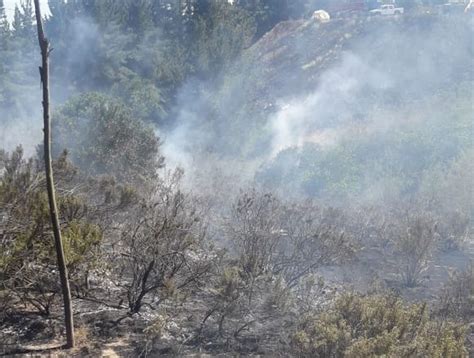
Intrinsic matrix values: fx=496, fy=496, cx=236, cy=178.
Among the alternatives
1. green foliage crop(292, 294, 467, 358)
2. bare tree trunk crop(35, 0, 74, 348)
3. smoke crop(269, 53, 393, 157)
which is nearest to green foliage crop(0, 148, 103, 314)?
bare tree trunk crop(35, 0, 74, 348)

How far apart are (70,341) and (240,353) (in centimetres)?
238

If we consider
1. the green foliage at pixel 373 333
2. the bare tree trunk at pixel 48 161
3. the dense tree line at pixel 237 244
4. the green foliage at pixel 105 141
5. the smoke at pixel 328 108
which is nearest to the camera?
the green foliage at pixel 373 333

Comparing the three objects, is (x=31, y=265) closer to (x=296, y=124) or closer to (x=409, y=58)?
(x=296, y=124)

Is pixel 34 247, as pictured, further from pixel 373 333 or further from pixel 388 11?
pixel 388 11

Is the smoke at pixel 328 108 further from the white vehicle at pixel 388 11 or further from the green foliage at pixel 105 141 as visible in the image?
the green foliage at pixel 105 141

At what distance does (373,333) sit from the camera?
20.5ft

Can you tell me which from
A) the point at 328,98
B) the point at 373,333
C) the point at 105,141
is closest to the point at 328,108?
the point at 328,98

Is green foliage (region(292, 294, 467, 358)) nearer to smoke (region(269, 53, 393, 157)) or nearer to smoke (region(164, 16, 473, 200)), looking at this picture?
smoke (region(164, 16, 473, 200))

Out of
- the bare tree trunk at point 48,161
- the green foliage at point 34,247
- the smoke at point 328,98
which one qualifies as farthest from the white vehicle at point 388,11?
the bare tree trunk at point 48,161

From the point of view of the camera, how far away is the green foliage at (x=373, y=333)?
5492 mm

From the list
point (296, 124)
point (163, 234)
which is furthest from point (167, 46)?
point (163, 234)

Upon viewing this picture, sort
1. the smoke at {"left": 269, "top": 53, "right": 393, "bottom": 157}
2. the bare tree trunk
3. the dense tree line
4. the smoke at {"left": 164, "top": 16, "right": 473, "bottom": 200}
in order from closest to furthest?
1. the bare tree trunk
2. the dense tree line
3. the smoke at {"left": 164, "top": 16, "right": 473, "bottom": 200}
4. the smoke at {"left": 269, "top": 53, "right": 393, "bottom": 157}

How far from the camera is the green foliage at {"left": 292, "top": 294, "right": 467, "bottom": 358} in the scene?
549 cm

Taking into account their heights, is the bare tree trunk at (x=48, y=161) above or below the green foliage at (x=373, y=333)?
above
